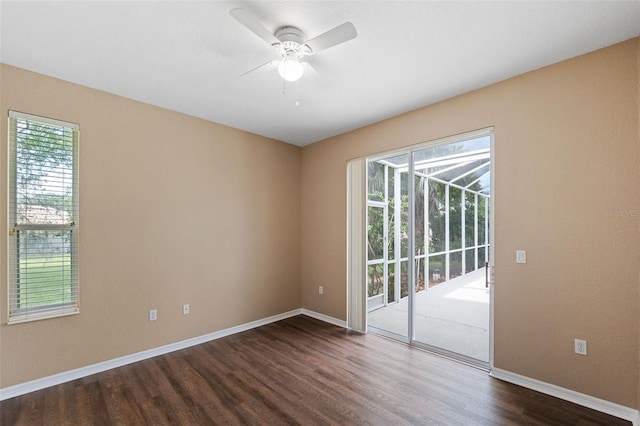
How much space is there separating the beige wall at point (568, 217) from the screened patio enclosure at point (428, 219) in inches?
13.5

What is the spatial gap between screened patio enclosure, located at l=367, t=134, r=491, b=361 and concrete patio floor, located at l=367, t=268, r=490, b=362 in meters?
0.04

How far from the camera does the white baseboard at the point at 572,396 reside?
2.08 m

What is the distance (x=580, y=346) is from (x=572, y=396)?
1.35 ft

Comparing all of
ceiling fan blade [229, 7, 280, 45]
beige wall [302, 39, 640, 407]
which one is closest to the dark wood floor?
beige wall [302, 39, 640, 407]

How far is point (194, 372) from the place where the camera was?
9.22ft

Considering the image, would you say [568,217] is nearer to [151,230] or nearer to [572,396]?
[572,396]

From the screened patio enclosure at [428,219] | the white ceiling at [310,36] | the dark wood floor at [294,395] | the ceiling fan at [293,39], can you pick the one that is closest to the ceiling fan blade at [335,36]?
the ceiling fan at [293,39]

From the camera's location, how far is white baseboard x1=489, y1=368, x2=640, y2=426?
208cm

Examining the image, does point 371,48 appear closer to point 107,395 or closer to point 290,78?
point 290,78

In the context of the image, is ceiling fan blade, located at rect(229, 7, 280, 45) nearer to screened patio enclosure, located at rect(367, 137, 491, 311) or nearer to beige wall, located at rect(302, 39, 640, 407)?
beige wall, located at rect(302, 39, 640, 407)

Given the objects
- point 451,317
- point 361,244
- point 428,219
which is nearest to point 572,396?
point 451,317

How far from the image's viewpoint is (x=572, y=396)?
229 centimetres

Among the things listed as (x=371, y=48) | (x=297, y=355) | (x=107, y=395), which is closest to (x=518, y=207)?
(x=371, y=48)

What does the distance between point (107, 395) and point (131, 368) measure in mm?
459
